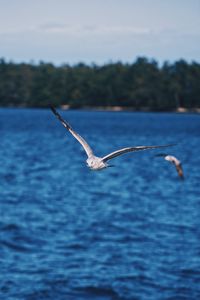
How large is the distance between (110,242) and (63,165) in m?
52.9

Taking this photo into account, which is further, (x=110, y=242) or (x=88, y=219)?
(x=88, y=219)

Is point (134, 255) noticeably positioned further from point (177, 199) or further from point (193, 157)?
point (193, 157)

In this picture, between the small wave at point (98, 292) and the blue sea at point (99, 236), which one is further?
the blue sea at point (99, 236)

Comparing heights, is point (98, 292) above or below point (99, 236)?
below

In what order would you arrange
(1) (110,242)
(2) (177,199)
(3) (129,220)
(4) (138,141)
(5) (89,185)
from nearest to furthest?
(1) (110,242) < (3) (129,220) < (2) (177,199) < (5) (89,185) < (4) (138,141)

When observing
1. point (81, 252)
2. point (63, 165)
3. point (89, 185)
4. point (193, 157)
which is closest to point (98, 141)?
point (193, 157)

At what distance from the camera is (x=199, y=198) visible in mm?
61375

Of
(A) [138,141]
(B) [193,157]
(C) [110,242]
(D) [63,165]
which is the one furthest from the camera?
(A) [138,141]

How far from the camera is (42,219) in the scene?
51.0 meters

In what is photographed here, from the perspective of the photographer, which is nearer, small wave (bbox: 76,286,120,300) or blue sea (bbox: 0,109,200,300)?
small wave (bbox: 76,286,120,300)

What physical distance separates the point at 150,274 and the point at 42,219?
15.3 m

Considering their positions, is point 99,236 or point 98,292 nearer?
point 98,292

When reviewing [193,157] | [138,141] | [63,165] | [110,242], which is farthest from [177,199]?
[138,141]

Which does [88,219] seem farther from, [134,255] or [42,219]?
[134,255]
